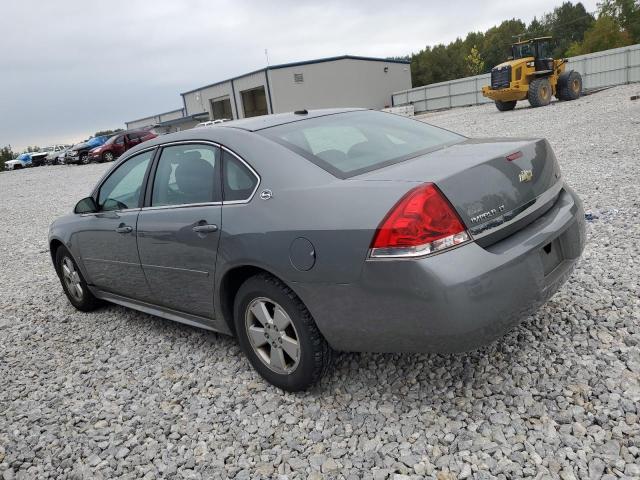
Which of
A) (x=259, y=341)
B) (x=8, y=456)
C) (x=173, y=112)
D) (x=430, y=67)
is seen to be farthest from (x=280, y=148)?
(x=430, y=67)

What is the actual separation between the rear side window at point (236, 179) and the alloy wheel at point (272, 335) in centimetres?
61

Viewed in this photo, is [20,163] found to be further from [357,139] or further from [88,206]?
[357,139]

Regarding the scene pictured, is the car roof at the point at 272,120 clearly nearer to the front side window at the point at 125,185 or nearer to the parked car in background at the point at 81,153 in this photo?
the front side window at the point at 125,185

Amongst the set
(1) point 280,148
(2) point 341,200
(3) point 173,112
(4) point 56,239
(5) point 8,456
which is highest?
(3) point 173,112

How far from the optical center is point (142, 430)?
301 cm

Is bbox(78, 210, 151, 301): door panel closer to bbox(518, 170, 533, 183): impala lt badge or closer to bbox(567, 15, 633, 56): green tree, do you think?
bbox(518, 170, 533, 183): impala lt badge

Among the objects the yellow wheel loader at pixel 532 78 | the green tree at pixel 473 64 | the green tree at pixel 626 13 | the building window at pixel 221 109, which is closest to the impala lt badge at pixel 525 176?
the yellow wheel loader at pixel 532 78

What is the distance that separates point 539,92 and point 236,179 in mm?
20321

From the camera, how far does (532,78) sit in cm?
2109

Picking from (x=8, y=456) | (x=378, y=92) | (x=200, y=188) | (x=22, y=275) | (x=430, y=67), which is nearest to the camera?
(x=8, y=456)

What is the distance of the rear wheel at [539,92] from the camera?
67.1 feet

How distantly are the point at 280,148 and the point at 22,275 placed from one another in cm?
562

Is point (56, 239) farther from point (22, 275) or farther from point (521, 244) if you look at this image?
point (521, 244)

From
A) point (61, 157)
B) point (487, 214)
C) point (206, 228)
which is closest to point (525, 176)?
point (487, 214)
